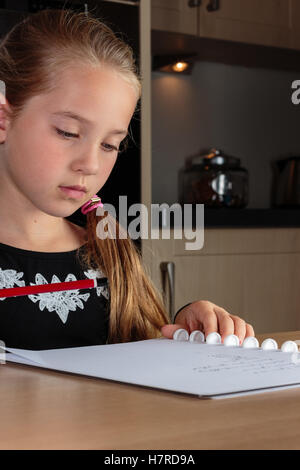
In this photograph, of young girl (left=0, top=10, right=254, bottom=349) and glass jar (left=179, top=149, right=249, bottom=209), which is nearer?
young girl (left=0, top=10, right=254, bottom=349)

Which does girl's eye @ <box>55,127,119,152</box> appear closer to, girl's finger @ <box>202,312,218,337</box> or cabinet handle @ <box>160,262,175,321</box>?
girl's finger @ <box>202,312,218,337</box>

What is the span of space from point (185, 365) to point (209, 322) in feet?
0.79

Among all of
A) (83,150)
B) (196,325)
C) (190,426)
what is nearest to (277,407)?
(190,426)

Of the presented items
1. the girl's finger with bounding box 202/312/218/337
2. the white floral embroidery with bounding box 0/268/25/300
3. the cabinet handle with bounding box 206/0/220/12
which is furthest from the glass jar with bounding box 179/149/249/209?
the girl's finger with bounding box 202/312/218/337

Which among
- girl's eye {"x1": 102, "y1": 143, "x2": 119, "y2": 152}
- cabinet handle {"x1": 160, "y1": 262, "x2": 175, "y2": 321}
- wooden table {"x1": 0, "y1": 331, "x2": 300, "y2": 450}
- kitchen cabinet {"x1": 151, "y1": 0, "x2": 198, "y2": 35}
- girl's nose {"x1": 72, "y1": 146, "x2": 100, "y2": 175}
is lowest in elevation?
wooden table {"x1": 0, "y1": 331, "x2": 300, "y2": 450}

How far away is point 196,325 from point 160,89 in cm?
188

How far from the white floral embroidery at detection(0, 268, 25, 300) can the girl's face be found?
13 centimetres

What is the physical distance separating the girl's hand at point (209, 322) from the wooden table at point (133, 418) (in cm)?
28

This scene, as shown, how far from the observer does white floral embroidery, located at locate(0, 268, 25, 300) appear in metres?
1.13

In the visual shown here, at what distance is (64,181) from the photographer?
1007mm

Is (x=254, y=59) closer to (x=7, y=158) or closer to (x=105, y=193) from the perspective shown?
(x=105, y=193)

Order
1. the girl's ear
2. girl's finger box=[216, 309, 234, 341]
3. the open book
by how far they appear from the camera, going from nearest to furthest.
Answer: the open book < girl's finger box=[216, 309, 234, 341] < the girl's ear

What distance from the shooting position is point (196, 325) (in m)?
0.90
